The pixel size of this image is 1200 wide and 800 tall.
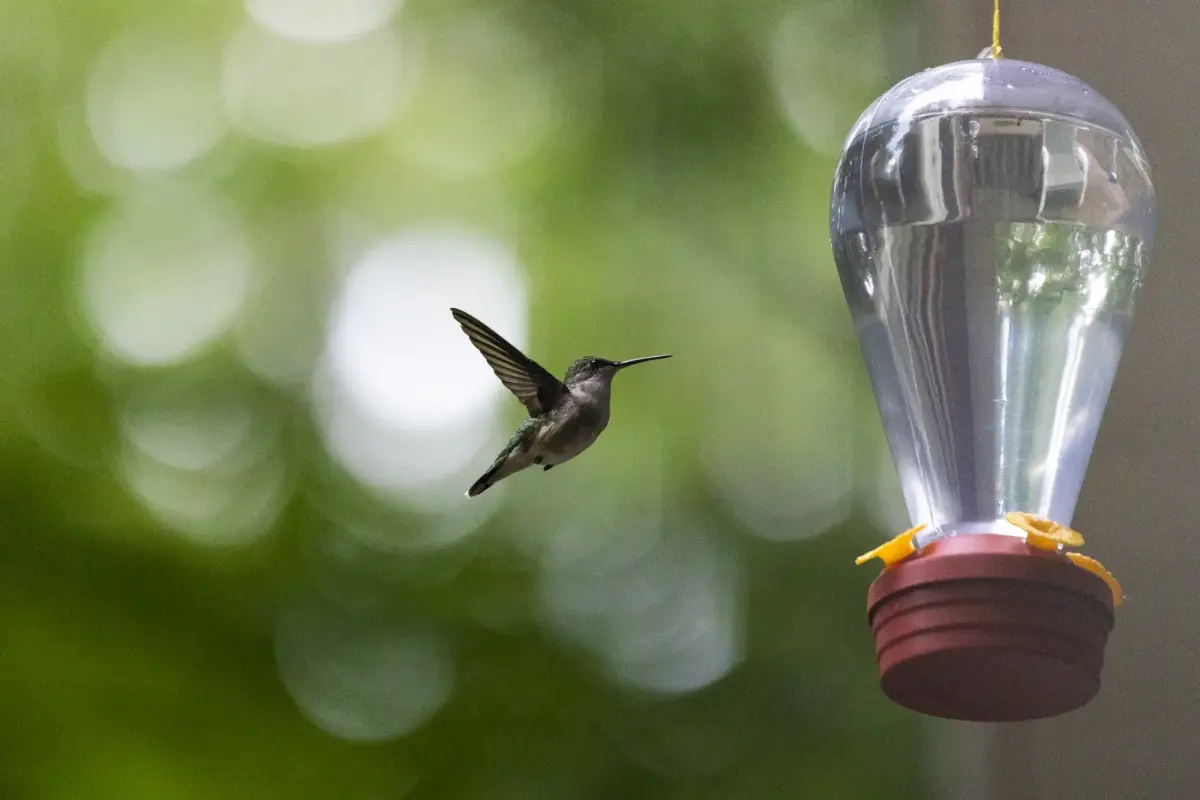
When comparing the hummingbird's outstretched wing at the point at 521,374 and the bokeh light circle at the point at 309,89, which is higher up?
the bokeh light circle at the point at 309,89

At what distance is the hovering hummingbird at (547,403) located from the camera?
200 cm

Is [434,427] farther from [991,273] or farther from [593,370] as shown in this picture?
[991,273]

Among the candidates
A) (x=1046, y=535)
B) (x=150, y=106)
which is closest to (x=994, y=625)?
(x=1046, y=535)

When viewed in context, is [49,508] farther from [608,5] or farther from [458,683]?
[608,5]

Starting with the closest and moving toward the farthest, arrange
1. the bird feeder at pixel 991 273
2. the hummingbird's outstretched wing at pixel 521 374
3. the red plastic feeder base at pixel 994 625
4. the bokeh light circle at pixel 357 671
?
the red plastic feeder base at pixel 994 625, the bird feeder at pixel 991 273, the hummingbird's outstretched wing at pixel 521 374, the bokeh light circle at pixel 357 671

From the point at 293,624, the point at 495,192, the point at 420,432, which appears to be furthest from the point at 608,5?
the point at 293,624

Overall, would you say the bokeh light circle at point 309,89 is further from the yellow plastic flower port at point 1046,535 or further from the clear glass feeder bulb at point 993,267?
the yellow plastic flower port at point 1046,535

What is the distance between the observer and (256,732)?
4988mm

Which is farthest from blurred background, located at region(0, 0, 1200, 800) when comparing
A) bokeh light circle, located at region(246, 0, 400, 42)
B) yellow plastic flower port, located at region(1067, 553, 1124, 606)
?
yellow plastic flower port, located at region(1067, 553, 1124, 606)

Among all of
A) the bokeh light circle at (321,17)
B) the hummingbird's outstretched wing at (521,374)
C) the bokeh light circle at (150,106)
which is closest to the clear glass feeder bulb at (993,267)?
the hummingbird's outstretched wing at (521,374)

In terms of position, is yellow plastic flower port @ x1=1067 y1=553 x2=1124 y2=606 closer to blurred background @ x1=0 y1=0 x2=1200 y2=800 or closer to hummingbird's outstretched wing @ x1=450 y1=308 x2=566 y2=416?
hummingbird's outstretched wing @ x1=450 y1=308 x2=566 y2=416

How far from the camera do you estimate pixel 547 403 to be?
213cm

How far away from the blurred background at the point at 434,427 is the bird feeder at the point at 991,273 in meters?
2.71

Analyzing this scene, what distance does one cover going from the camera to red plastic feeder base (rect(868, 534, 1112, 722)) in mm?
1424
